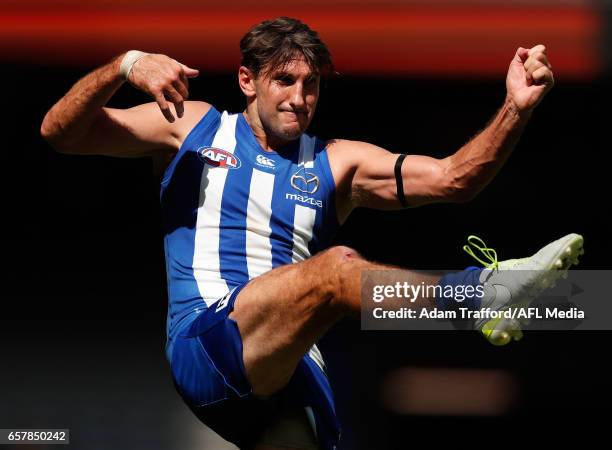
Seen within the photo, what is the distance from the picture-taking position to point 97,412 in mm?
5098

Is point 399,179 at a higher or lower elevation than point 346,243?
higher

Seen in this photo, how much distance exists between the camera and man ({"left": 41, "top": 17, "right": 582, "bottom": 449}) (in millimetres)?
2959

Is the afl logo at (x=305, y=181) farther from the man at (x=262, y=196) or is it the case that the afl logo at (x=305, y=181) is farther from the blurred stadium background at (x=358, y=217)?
the blurred stadium background at (x=358, y=217)

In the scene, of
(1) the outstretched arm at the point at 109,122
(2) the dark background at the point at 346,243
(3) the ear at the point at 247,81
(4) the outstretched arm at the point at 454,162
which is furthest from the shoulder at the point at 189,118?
(2) the dark background at the point at 346,243

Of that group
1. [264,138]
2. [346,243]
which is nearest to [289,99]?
[264,138]

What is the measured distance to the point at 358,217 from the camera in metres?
5.27

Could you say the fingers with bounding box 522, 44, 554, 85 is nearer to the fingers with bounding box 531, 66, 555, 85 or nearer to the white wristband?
the fingers with bounding box 531, 66, 555, 85

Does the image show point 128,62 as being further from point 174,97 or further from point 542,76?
point 542,76

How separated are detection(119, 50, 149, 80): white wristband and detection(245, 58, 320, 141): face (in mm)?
484

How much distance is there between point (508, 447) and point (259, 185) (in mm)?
2300

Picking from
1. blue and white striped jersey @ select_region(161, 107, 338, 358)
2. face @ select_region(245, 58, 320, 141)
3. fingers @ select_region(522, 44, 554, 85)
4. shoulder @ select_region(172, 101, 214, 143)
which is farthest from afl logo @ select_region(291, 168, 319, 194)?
fingers @ select_region(522, 44, 554, 85)

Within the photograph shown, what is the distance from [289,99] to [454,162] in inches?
23.0

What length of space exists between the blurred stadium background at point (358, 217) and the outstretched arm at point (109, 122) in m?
1.22

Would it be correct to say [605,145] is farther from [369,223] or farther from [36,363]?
[36,363]
